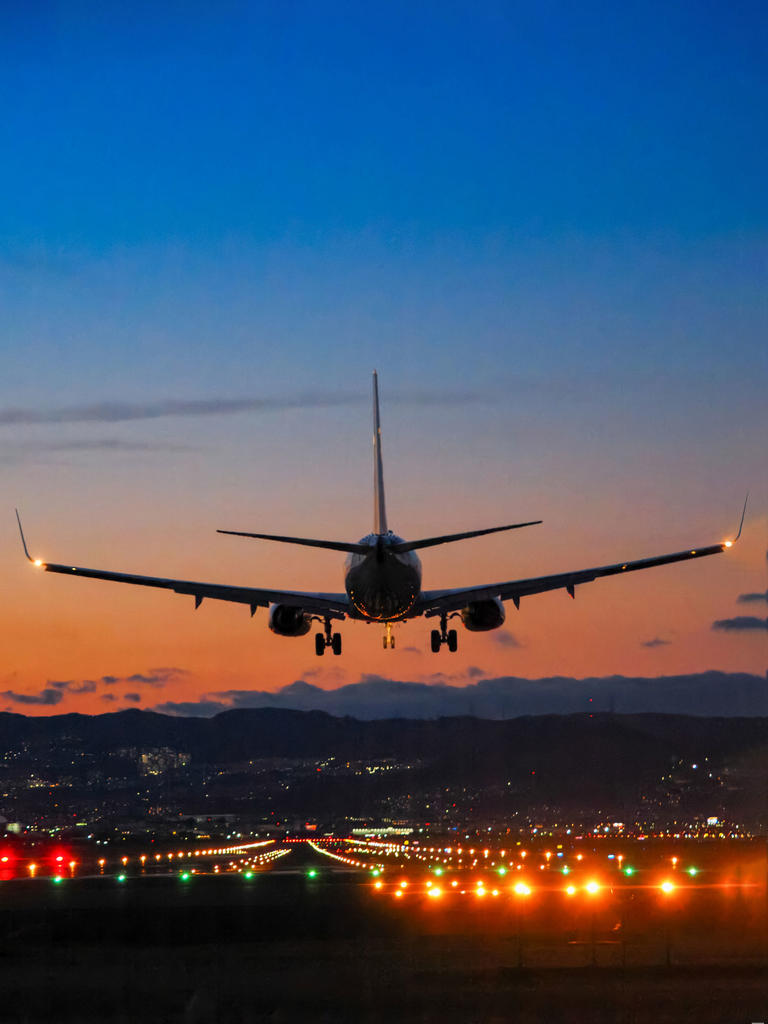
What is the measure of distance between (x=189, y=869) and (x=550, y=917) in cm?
5003

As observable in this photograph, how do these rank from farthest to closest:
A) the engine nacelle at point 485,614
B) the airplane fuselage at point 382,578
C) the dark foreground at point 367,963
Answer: the engine nacelle at point 485,614 < the airplane fuselage at point 382,578 < the dark foreground at point 367,963

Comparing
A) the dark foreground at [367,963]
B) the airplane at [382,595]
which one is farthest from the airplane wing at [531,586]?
the dark foreground at [367,963]

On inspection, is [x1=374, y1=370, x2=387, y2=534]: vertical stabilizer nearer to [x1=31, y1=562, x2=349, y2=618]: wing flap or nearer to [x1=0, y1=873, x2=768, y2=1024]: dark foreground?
[x1=31, y1=562, x2=349, y2=618]: wing flap

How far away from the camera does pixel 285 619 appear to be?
71.6 metres

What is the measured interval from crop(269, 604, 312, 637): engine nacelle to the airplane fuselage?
7260mm

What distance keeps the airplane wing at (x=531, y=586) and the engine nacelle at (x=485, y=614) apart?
1.71 ft

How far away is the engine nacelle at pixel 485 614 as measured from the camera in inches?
2808

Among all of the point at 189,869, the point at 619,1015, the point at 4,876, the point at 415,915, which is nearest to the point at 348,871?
the point at 189,869

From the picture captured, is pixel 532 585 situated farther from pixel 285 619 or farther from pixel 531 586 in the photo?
pixel 285 619

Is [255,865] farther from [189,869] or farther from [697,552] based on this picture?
[697,552]

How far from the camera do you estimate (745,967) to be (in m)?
47.1

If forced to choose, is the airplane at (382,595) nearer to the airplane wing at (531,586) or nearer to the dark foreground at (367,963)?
the airplane wing at (531,586)

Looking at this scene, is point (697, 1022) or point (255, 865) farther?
point (255, 865)

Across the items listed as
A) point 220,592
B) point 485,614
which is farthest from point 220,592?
point 485,614
